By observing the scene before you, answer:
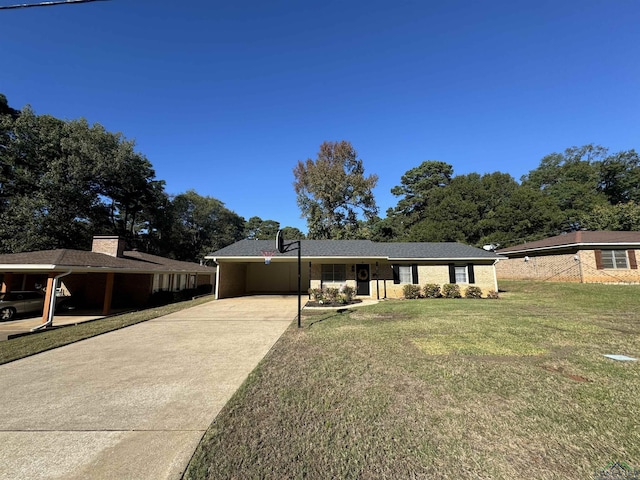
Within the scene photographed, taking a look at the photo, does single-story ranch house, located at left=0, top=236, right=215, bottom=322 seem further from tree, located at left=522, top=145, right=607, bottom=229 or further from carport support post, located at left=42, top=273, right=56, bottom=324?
tree, located at left=522, top=145, right=607, bottom=229

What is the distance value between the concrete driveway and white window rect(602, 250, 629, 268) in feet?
70.0

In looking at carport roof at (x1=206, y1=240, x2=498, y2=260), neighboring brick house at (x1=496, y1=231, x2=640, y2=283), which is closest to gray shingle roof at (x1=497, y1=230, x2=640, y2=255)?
A: neighboring brick house at (x1=496, y1=231, x2=640, y2=283)

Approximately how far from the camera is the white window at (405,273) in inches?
630

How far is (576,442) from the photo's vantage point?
2652mm

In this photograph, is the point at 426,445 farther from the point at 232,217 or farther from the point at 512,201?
the point at 232,217

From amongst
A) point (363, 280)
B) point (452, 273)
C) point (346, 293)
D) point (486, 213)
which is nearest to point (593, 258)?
point (452, 273)

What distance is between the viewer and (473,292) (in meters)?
15.3

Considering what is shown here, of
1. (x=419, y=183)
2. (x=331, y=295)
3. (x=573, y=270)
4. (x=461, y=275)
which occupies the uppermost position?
(x=419, y=183)

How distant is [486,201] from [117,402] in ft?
123

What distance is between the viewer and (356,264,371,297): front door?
16078 mm

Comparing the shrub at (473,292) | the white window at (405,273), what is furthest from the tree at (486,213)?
the white window at (405,273)

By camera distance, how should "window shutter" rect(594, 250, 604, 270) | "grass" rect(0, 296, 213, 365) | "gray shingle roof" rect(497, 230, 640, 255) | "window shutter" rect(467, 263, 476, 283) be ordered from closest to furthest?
1. "grass" rect(0, 296, 213, 365)
2. "window shutter" rect(467, 263, 476, 283)
3. "gray shingle roof" rect(497, 230, 640, 255)
4. "window shutter" rect(594, 250, 604, 270)

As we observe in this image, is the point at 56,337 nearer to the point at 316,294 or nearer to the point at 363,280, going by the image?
the point at 316,294

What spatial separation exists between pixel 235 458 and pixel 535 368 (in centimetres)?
475
